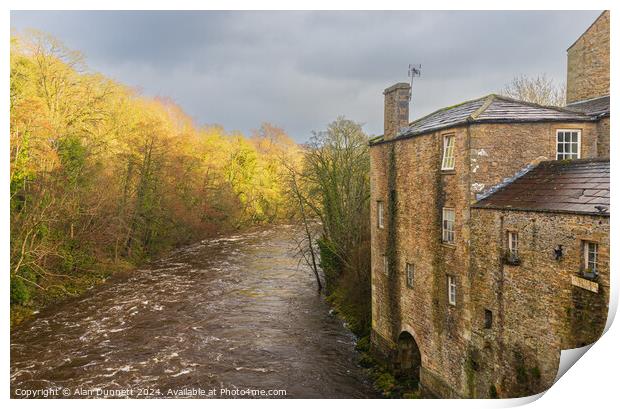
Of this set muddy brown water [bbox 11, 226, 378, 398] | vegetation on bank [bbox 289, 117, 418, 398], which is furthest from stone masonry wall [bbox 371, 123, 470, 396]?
vegetation on bank [bbox 289, 117, 418, 398]

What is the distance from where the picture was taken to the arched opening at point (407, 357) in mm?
11203

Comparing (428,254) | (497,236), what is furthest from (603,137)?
(428,254)

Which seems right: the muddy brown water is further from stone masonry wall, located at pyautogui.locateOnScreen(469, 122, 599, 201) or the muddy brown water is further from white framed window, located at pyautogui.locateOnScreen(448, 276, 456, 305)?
stone masonry wall, located at pyautogui.locateOnScreen(469, 122, 599, 201)

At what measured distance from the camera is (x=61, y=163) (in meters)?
16.2

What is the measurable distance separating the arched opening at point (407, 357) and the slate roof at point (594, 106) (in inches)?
239

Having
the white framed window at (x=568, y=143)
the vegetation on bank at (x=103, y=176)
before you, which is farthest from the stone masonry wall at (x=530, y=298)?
the vegetation on bank at (x=103, y=176)

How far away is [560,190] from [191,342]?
976cm

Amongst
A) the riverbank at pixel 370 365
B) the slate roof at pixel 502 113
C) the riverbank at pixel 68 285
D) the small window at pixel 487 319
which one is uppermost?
the slate roof at pixel 502 113

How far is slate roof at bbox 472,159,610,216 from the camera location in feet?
21.5

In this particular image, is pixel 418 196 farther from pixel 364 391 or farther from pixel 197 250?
pixel 197 250

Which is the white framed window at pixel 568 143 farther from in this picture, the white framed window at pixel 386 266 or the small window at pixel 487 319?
the white framed window at pixel 386 266

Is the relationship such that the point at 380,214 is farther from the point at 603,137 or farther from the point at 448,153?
the point at 603,137
